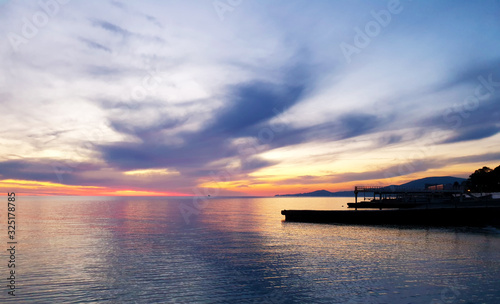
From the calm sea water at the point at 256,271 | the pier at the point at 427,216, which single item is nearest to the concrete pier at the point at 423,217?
the pier at the point at 427,216

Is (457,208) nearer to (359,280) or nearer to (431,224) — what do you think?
(431,224)

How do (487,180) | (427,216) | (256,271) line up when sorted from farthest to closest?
(487,180)
(427,216)
(256,271)

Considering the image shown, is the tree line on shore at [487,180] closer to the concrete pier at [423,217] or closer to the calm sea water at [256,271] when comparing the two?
the concrete pier at [423,217]

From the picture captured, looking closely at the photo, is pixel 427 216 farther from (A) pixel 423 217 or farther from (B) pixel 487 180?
(B) pixel 487 180

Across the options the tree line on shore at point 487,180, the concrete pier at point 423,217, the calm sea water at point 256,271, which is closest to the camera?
the calm sea water at point 256,271

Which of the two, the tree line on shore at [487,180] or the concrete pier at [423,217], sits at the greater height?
the tree line on shore at [487,180]

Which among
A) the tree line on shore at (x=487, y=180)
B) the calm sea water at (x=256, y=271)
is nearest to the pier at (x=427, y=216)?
the calm sea water at (x=256, y=271)

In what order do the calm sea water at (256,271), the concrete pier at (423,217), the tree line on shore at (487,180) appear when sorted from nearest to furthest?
the calm sea water at (256,271) < the concrete pier at (423,217) < the tree line on shore at (487,180)

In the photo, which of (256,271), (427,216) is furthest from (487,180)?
(256,271)

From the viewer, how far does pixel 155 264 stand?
93.6ft

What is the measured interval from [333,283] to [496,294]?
9.50 metres

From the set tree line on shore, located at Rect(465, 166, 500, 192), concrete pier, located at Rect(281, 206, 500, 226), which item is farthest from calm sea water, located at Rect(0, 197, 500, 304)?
tree line on shore, located at Rect(465, 166, 500, 192)

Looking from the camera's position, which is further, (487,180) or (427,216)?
(487,180)

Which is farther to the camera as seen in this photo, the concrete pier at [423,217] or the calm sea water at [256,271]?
the concrete pier at [423,217]
